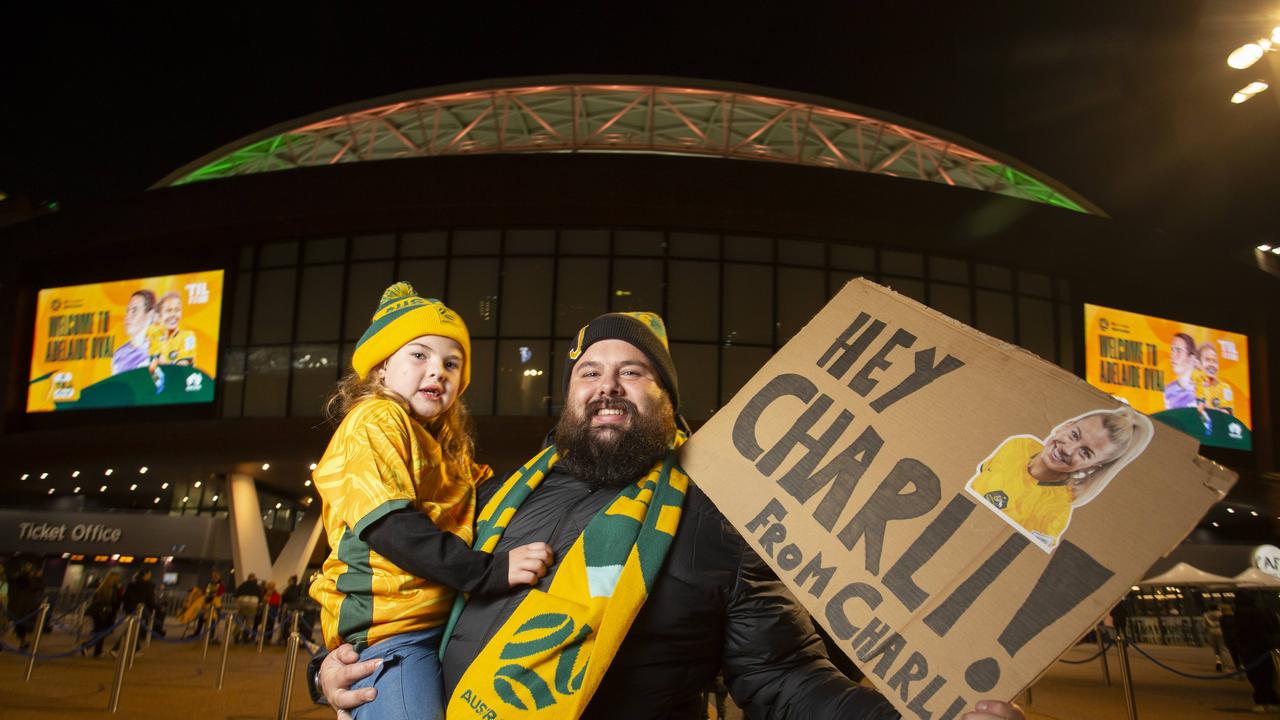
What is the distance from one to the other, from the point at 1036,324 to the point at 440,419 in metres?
27.3

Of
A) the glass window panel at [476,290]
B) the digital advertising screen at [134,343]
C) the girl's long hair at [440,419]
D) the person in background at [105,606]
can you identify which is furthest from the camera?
the digital advertising screen at [134,343]

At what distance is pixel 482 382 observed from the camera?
25031mm

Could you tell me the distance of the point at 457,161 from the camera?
81.5 ft

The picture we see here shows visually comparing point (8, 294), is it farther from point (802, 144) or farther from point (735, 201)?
point (802, 144)

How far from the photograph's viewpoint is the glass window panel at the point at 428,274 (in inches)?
1016

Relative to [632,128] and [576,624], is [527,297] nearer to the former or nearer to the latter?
[632,128]

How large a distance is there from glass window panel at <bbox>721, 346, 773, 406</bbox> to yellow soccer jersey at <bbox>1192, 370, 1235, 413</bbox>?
15262 mm

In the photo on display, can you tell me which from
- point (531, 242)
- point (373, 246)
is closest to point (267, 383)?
point (373, 246)

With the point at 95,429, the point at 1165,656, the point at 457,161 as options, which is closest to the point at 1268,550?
the point at 1165,656

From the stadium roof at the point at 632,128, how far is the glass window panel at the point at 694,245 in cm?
757

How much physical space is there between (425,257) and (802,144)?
15226mm

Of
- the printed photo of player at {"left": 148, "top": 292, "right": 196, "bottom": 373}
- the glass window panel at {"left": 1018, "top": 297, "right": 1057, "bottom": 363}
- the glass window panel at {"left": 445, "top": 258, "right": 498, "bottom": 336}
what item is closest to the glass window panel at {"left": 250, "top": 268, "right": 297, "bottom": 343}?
the printed photo of player at {"left": 148, "top": 292, "right": 196, "bottom": 373}

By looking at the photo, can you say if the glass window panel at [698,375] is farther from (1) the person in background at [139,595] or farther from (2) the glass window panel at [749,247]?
(1) the person in background at [139,595]

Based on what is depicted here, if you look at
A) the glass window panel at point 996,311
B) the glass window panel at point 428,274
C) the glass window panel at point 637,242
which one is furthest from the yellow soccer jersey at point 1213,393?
the glass window panel at point 428,274
